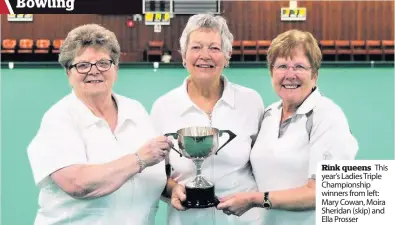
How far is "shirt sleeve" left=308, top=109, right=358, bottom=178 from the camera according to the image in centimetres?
159

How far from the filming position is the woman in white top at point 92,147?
150 cm

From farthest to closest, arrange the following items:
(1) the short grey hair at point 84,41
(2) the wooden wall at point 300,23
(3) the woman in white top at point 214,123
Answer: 1. (2) the wooden wall at point 300,23
2. (3) the woman in white top at point 214,123
3. (1) the short grey hair at point 84,41

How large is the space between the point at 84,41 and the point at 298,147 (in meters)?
0.69

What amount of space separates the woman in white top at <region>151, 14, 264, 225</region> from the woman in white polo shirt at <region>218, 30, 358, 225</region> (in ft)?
0.26

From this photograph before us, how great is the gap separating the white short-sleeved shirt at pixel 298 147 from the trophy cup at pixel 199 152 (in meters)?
0.13

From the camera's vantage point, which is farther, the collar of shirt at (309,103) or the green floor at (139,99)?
the green floor at (139,99)

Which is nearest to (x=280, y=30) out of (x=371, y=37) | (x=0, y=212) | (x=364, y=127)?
(x=371, y=37)

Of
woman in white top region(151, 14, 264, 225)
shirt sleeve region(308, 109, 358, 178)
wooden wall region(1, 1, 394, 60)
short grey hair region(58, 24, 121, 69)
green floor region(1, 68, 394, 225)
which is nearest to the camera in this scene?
short grey hair region(58, 24, 121, 69)

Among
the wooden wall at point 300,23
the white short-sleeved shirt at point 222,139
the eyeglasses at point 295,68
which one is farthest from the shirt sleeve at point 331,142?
the wooden wall at point 300,23

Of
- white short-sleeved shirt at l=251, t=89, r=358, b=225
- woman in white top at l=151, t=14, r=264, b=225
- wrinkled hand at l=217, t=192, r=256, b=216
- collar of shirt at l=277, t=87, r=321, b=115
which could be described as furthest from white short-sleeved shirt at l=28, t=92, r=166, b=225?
collar of shirt at l=277, t=87, r=321, b=115

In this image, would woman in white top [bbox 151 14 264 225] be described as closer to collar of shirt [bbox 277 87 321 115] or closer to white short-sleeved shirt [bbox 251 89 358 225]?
white short-sleeved shirt [bbox 251 89 358 225]

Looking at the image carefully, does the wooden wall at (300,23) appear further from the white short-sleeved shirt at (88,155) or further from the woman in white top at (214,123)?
the white short-sleeved shirt at (88,155)

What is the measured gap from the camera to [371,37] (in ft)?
38.0

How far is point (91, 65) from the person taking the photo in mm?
1494
